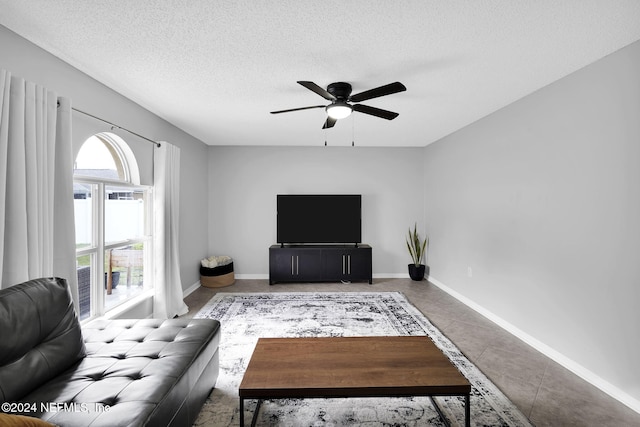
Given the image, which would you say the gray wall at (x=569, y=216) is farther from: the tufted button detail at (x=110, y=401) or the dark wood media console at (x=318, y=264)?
the tufted button detail at (x=110, y=401)

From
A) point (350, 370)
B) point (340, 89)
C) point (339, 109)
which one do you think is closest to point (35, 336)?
point (350, 370)

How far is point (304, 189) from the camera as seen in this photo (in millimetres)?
5172

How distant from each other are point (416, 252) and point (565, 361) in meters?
2.73

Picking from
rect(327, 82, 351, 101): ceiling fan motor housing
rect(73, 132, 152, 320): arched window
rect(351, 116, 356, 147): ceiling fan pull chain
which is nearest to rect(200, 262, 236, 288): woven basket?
rect(73, 132, 152, 320): arched window

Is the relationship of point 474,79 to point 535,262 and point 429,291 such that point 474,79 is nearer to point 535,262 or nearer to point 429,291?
point 535,262

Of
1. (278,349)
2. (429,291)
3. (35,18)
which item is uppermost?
(35,18)

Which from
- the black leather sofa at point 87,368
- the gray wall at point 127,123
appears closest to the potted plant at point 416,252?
the gray wall at point 127,123

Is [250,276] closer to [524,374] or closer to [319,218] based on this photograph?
[319,218]

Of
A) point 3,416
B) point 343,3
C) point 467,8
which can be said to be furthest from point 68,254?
point 467,8

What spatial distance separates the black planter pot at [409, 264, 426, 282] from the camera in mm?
4961

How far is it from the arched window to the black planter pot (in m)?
4.07

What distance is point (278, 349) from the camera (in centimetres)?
182

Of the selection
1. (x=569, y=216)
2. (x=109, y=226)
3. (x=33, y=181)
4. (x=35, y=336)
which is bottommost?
(x=35, y=336)

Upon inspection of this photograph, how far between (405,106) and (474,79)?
30.8 inches
